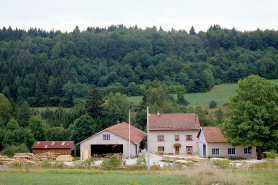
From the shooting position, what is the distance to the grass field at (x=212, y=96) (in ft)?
319

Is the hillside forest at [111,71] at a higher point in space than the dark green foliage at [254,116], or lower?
higher

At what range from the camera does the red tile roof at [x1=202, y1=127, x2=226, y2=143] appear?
132 feet

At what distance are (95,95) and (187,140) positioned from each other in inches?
1006

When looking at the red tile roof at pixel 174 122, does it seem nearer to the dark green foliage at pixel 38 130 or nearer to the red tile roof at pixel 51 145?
the red tile roof at pixel 51 145

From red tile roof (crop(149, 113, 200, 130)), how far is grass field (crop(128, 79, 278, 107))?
41.3m

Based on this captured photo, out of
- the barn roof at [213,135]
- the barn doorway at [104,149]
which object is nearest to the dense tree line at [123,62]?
the barn doorway at [104,149]

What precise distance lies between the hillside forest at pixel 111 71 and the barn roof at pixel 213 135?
76.1 ft

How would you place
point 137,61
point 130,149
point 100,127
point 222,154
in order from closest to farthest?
point 222,154 → point 130,149 → point 100,127 → point 137,61

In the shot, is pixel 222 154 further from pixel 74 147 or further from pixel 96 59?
pixel 96 59

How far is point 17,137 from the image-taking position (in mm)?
54375

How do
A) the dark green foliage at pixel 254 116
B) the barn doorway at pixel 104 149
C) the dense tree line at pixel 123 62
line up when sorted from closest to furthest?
1. the dark green foliage at pixel 254 116
2. the barn doorway at pixel 104 149
3. the dense tree line at pixel 123 62

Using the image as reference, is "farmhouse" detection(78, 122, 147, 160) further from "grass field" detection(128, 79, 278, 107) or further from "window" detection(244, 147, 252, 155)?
"grass field" detection(128, 79, 278, 107)

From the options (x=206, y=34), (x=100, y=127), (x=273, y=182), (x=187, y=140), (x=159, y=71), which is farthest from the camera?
(x=206, y=34)

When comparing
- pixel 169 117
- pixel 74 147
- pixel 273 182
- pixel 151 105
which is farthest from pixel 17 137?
pixel 273 182
